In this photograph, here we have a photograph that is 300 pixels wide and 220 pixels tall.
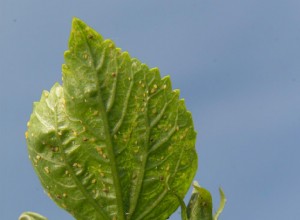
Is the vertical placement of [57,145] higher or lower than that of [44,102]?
lower

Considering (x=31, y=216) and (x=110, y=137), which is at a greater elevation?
(x=110, y=137)

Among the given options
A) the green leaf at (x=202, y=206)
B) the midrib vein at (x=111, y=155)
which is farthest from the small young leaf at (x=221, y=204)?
the midrib vein at (x=111, y=155)

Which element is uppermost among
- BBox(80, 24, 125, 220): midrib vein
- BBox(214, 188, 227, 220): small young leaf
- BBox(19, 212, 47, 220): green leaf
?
BBox(80, 24, 125, 220): midrib vein

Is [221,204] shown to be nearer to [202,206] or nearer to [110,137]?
[202,206]

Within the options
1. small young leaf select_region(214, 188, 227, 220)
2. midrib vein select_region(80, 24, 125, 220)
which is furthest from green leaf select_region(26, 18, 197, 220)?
small young leaf select_region(214, 188, 227, 220)

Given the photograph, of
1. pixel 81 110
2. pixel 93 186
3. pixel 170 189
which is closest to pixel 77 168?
pixel 93 186

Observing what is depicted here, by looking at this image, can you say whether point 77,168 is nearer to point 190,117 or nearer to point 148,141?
point 148,141

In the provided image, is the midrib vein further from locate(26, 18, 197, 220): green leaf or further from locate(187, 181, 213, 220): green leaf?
locate(187, 181, 213, 220): green leaf

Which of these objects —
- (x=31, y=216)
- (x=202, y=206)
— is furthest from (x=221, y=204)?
(x=31, y=216)
